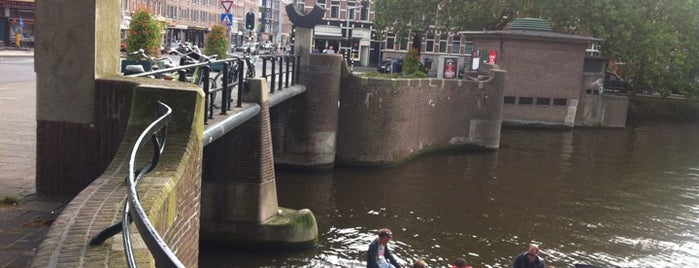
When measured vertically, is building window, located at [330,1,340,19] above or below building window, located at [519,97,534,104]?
above

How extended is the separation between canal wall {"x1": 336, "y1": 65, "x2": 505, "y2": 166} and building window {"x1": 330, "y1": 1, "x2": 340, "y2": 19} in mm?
31446

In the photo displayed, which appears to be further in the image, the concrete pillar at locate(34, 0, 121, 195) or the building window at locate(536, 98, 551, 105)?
the building window at locate(536, 98, 551, 105)

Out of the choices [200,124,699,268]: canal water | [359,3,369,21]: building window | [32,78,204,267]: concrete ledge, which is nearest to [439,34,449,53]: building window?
[359,3,369,21]: building window

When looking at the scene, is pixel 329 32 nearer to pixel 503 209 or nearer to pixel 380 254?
pixel 503 209

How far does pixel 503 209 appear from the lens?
16.9m

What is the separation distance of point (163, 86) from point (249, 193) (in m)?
6.97

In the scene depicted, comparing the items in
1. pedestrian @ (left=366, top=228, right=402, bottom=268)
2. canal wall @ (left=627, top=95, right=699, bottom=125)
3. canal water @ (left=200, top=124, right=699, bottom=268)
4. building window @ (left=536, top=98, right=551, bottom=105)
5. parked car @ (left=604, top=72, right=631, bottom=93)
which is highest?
parked car @ (left=604, top=72, right=631, bottom=93)

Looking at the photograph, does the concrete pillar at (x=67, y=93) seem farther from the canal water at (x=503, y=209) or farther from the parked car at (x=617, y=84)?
the parked car at (x=617, y=84)

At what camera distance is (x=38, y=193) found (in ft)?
21.7

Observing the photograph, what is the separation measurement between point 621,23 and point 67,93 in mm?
34920

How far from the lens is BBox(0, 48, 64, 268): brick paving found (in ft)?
16.0

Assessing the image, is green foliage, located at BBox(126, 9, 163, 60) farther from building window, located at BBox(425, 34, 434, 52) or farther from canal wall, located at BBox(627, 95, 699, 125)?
building window, located at BBox(425, 34, 434, 52)

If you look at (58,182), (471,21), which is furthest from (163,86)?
(471,21)

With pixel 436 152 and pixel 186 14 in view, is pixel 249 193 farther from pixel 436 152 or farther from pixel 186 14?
pixel 186 14
